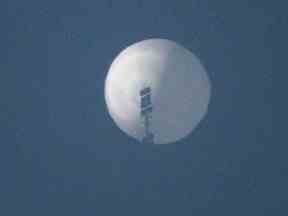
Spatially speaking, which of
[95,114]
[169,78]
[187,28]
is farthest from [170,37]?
[95,114]

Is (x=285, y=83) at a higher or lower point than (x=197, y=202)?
higher

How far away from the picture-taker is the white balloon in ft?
38.3

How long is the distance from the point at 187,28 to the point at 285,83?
6.88ft

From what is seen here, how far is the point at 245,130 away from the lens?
12406 mm

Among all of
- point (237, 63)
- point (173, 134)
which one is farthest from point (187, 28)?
point (173, 134)

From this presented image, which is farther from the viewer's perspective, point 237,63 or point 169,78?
point 237,63

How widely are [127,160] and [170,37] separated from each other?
95.4 inches

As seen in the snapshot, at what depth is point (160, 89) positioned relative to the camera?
1167 centimetres

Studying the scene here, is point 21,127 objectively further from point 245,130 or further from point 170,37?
point 245,130

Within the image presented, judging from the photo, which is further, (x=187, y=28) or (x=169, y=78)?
(x=187, y=28)

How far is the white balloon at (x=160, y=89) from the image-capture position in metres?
11.7

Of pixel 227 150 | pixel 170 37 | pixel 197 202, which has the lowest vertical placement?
pixel 197 202

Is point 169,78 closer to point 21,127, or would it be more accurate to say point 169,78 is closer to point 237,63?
point 237,63

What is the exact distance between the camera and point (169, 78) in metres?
11.8
